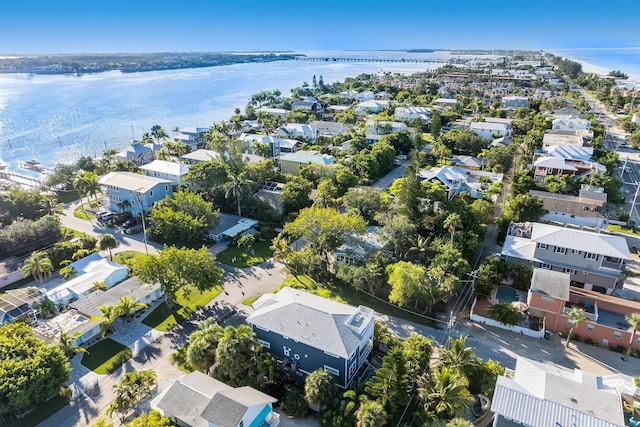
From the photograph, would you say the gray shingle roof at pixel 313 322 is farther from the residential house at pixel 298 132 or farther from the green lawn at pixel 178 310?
the residential house at pixel 298 132

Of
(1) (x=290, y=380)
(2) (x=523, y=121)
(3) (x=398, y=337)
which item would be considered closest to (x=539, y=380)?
(3) (x=398, y=337)

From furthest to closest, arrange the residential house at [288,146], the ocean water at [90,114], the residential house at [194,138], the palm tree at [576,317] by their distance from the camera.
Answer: the ocean water at [90,114]
the residential house at [194,138]
the residential house at [288,146]
the palm tree at [576,317]

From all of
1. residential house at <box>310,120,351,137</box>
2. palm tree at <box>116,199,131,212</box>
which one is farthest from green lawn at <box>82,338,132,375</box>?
residential house at <box>310,120,351,137</box>

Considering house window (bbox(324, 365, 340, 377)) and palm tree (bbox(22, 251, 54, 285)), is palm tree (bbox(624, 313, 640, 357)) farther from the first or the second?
palm tree (bbox(22, 251, 54, 285))

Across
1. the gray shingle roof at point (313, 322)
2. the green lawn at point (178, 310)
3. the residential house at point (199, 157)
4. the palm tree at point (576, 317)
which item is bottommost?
the green lawn at point (178, 310)

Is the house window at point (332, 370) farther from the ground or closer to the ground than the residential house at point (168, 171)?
closer to the ground

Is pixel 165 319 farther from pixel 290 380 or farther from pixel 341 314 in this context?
pixel 341 314

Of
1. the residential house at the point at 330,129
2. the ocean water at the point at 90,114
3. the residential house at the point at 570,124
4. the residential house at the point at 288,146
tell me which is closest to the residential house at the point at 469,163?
the residential house at the point at 288,146
